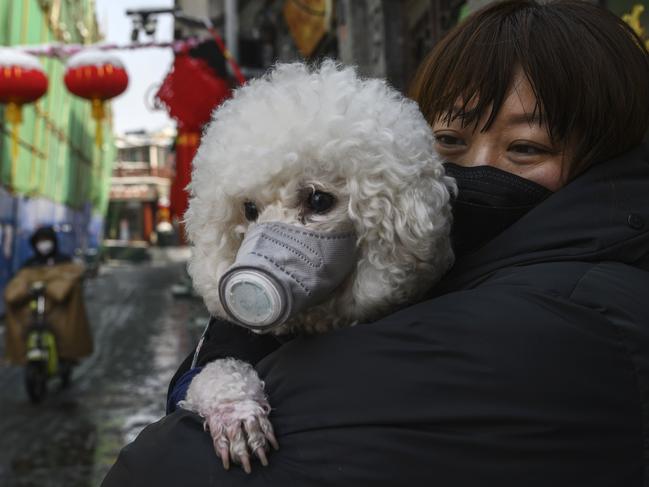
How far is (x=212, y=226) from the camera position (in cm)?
134

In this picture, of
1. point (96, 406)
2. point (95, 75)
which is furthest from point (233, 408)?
point (95, 75)

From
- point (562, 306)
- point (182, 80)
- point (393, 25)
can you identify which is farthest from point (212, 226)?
point (182, 80)

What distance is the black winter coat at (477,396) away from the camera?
1.06 m

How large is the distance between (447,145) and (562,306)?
0.59m

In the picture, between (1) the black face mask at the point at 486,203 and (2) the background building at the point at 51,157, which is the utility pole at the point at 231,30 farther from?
(1) the black face mask at the point at 486,203

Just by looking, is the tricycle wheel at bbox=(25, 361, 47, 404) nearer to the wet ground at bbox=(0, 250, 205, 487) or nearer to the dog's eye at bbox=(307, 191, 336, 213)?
the wet ground at bbox=(0, 250, 205, 487)

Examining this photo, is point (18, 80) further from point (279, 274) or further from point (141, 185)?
point (141, 185)

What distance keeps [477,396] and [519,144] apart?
624 millimetres

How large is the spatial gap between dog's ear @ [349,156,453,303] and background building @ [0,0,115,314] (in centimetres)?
1382

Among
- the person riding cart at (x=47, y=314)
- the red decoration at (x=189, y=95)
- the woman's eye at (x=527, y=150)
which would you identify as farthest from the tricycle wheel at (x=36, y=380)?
the woman's eye at (x=527, y=150)

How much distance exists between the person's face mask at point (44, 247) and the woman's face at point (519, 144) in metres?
7.54

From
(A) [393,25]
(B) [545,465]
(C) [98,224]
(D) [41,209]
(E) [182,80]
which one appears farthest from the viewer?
(C) [98,224]

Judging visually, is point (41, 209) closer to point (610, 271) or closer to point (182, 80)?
point (182, 80)

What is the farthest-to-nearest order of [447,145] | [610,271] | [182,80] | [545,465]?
[182,80], [447,145], [610,271], [545,465]
